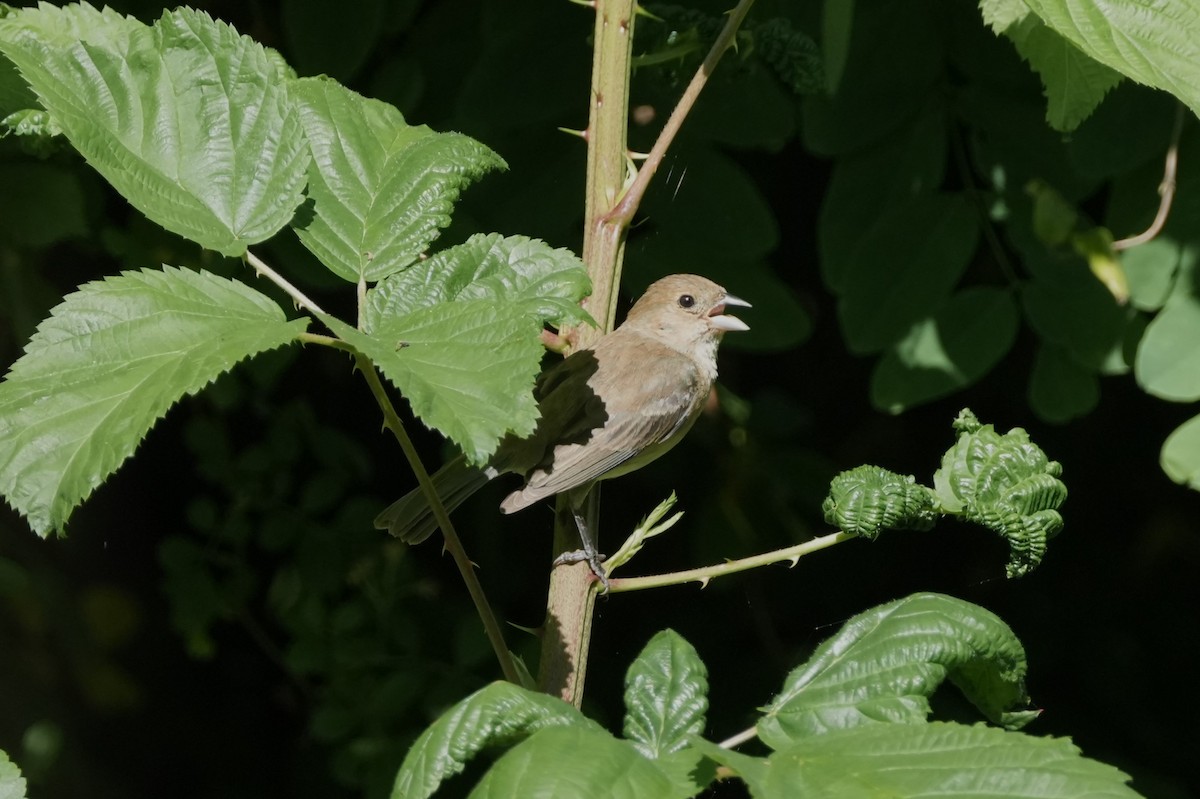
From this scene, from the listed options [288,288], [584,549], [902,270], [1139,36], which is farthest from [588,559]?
[902,270]

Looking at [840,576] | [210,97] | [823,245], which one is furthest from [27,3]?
[840,576]

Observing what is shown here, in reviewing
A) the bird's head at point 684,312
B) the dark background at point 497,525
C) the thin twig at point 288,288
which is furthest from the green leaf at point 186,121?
the bird's head at point 684,312

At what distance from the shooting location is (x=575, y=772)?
1.19 meters

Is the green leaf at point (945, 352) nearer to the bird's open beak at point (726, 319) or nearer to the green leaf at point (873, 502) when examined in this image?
the bird's open beak at point (726, 319)

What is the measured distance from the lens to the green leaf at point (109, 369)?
1.26 metres


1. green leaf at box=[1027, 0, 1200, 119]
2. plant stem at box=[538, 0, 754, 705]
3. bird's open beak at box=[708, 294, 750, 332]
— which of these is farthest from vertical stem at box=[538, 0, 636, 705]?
bird's open beak at box=[708, 294, 750, 332]

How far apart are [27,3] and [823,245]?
66.9 inches

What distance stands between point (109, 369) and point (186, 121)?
394 millimetres

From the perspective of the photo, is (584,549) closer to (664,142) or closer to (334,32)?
(664,142)

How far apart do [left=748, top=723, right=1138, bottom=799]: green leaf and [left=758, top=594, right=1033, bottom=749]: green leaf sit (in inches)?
5.1

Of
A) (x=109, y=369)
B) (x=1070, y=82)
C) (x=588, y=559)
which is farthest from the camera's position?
(x=1070, y=82)

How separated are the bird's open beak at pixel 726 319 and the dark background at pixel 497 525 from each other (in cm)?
10

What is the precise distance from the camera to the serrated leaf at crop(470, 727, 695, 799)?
3.86 feet

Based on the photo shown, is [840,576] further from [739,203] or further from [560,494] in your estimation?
[560,494]
